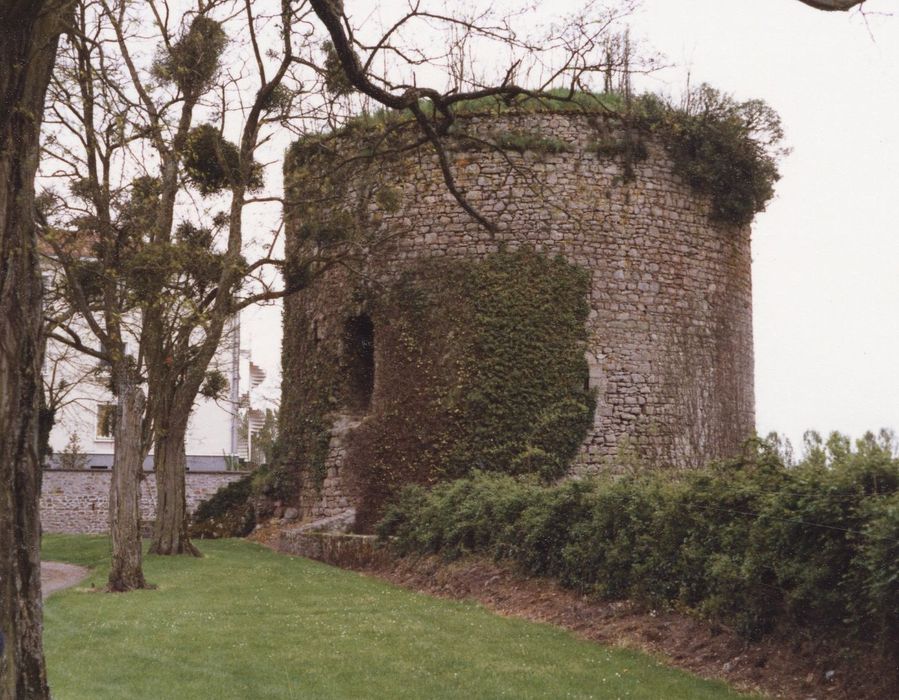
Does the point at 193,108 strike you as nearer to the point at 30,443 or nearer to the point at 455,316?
the point at 455,316

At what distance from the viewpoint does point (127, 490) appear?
15219 millimetres

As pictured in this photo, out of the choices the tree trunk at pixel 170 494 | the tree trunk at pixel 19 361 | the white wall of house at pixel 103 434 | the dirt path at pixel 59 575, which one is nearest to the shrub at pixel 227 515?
the dirt path at pixel 59 575

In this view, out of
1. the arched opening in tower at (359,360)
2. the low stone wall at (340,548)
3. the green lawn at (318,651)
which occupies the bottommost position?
the green lawn at (318,651)

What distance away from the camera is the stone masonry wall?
63.6ft

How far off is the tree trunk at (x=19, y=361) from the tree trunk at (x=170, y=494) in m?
12.9

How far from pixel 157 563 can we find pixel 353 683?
9.53 metres

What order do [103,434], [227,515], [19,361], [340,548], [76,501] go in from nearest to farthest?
[19,361] → [340,548] → [227,515] → [76,501] → [103,434]

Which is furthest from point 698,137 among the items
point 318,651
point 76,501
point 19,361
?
point 76,501

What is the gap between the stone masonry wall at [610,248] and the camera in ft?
63.6

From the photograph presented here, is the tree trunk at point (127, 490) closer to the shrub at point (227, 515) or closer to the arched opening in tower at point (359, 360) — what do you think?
the arched opening in tower at point (359, 360)

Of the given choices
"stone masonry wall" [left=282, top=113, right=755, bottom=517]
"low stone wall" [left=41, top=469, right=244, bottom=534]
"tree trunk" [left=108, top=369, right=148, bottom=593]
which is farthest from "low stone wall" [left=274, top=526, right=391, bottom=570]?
"low stone wall" [left=41, top=469, right=244, bottom=534]

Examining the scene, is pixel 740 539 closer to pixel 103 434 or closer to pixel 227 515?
pixel 227 515

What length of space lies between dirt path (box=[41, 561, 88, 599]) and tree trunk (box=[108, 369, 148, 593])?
1.04 m

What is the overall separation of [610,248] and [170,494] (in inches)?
336
